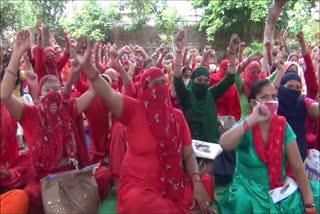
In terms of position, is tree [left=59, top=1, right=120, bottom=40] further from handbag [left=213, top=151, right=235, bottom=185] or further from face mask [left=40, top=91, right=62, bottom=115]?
face mask [left=40, top=91, right=62, bottom=115]

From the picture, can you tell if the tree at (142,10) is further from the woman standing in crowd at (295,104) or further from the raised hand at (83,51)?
the raised hand at (83,51)

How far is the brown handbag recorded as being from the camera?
293 cm

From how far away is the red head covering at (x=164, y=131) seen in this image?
2.94 meters

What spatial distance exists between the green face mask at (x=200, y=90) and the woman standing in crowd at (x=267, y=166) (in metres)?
1.04

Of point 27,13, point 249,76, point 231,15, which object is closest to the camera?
point 249,76

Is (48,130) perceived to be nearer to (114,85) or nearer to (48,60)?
(114,85)

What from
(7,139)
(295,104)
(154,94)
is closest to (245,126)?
(154,94)

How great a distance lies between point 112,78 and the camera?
4539 millimetres

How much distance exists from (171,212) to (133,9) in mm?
16564

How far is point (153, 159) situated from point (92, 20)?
16152mm

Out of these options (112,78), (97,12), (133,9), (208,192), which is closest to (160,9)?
(133,9)

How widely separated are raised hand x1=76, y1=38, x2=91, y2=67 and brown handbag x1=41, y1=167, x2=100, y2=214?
83 cm

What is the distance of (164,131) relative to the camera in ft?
9.61

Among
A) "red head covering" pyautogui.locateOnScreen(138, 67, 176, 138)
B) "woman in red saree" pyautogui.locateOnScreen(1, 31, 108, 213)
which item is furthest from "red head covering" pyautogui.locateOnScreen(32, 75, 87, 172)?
"red head covering" pyautogui.locateOnScreen(138, 67, 176, 138)
